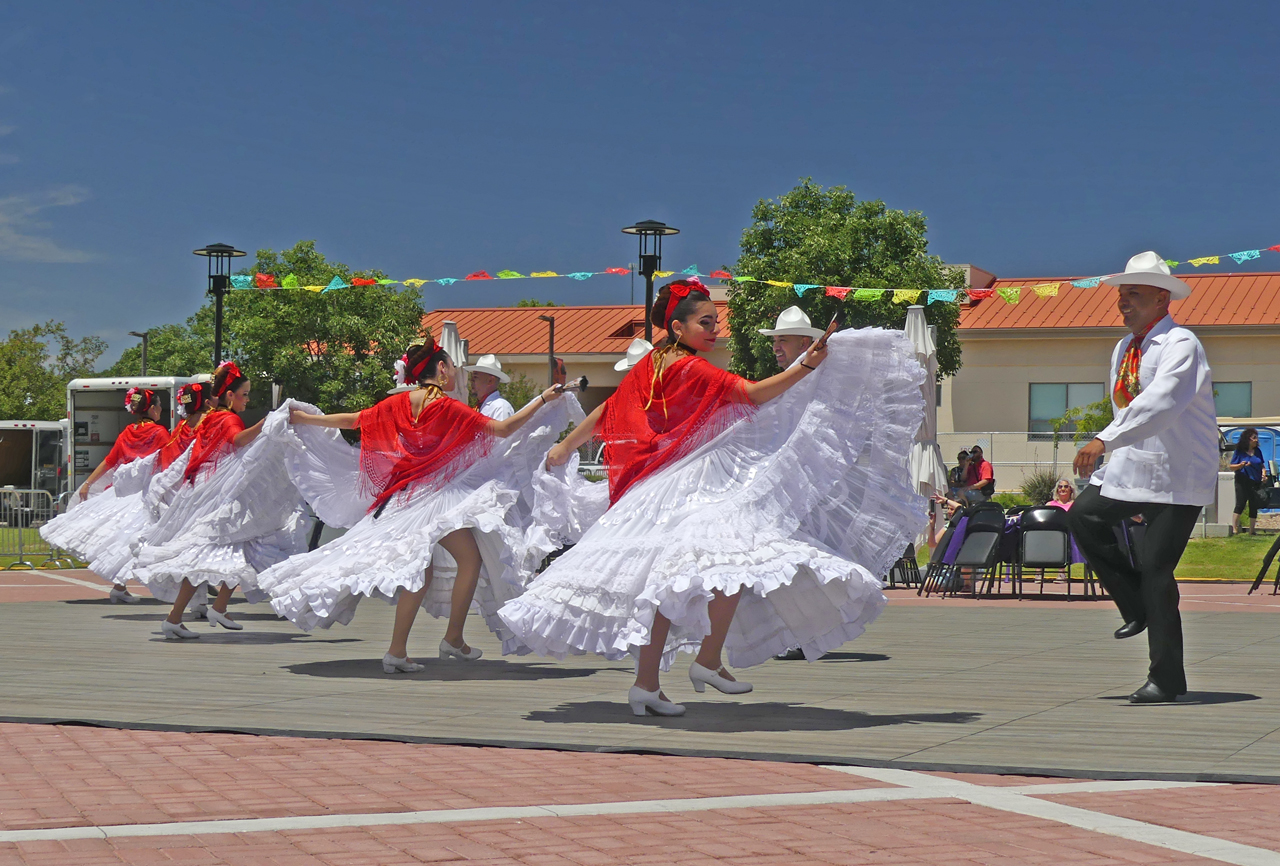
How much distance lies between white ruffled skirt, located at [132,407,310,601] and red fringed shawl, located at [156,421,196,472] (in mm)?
1031

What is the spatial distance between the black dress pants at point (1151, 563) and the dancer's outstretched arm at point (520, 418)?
284 centimetres

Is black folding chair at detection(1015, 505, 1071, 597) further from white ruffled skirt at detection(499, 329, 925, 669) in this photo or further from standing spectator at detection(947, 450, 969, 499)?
white ruffled skirt at detection(499, 329, 925, 669)

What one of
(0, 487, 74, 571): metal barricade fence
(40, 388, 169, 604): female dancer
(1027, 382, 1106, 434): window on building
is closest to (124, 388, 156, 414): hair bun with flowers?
(40, 388, 169, 604): female dancer

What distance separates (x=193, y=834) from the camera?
4.29 meters

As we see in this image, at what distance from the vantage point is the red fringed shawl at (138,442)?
46.7ft

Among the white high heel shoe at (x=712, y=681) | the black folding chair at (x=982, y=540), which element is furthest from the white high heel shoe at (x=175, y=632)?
the black folding chair at (x=982, y=540)

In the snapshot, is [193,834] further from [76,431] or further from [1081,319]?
[1081,319]

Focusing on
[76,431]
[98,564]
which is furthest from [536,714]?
[76,431]

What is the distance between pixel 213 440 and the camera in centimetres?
1071

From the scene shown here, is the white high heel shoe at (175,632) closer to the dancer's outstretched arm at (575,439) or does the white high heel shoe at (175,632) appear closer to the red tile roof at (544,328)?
the dancer's outstretched arm at (575,439)

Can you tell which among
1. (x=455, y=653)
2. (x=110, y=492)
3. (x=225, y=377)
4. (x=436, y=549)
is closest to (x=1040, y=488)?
(x=110, y=492)

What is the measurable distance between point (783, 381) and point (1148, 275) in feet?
6.11

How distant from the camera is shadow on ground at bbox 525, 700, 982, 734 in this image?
20.7 ft

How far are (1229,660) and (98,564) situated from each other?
876cm
